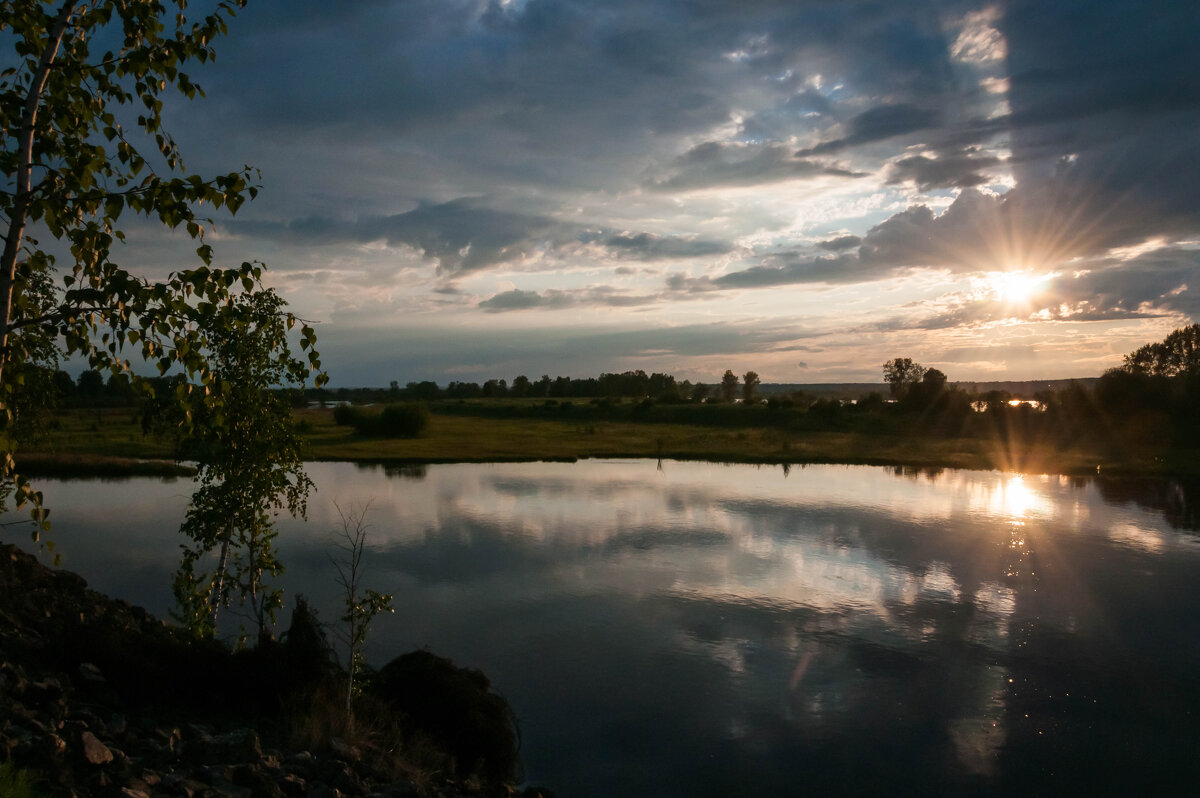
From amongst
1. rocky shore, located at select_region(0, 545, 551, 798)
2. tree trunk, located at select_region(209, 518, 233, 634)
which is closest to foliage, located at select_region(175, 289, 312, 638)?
tree trunk, located at select_region(209, 518, 233, 634)

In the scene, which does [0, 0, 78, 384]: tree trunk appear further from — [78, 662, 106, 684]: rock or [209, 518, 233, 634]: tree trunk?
[209, 518, 233, 634]: tree trunk

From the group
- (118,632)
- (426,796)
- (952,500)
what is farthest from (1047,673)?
(952,500)

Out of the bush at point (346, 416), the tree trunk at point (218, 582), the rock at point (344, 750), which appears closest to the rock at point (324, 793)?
the rock at point (344, 750)

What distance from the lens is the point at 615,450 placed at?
Answer: 67812 mm

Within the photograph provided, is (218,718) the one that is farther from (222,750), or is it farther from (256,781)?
(256,781)

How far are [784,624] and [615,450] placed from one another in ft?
157

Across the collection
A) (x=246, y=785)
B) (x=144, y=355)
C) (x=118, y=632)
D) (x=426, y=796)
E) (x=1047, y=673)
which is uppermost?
(x=144, y=355)

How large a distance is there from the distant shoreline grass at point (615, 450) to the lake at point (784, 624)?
16.1 metres

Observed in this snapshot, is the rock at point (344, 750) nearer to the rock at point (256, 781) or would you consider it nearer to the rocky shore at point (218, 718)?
the rocky shore at point (218, 718)

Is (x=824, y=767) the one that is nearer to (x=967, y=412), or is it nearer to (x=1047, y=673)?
(x=1047, y=673)

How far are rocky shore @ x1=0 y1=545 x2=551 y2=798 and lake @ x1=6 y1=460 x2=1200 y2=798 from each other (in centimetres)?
173

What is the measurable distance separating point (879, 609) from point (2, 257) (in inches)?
833

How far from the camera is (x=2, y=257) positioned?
5.17 metres

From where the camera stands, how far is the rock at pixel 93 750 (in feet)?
25.7
